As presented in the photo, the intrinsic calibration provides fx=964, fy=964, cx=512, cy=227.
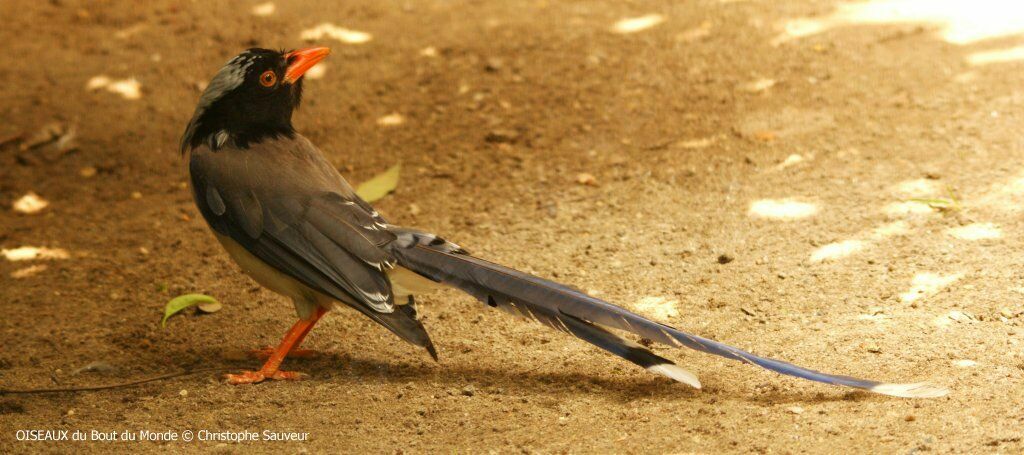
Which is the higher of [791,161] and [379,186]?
[379,186]

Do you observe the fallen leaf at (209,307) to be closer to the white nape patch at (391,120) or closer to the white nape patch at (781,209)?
the white nape patch at (391,120)

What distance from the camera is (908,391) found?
3215 millimetres

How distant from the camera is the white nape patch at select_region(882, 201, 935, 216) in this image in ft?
15.5

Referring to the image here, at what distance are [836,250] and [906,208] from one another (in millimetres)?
532

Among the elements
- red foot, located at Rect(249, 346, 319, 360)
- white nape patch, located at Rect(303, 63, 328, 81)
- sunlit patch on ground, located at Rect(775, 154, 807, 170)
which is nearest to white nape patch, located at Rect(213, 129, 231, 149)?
red foot, located at Rect(249, 346, 319, 360)

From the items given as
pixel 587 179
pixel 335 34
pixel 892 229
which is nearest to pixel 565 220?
pixel 587 179

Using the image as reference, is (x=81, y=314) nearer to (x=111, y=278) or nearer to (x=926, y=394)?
(x=111, y=278)

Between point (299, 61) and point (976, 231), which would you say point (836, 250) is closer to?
point (976, 231)

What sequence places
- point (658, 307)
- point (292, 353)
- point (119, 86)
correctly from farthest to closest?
1. point (119, 86)
2. point (658, 307)
3. point (292, 353)

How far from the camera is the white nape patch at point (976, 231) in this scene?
4.38 metres

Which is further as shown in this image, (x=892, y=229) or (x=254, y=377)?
(x=892, y=229)

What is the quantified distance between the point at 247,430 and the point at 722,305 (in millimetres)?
2061

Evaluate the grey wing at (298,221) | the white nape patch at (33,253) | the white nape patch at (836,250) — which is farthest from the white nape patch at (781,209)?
the white nape patch at (33,253)

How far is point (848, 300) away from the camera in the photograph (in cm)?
412
